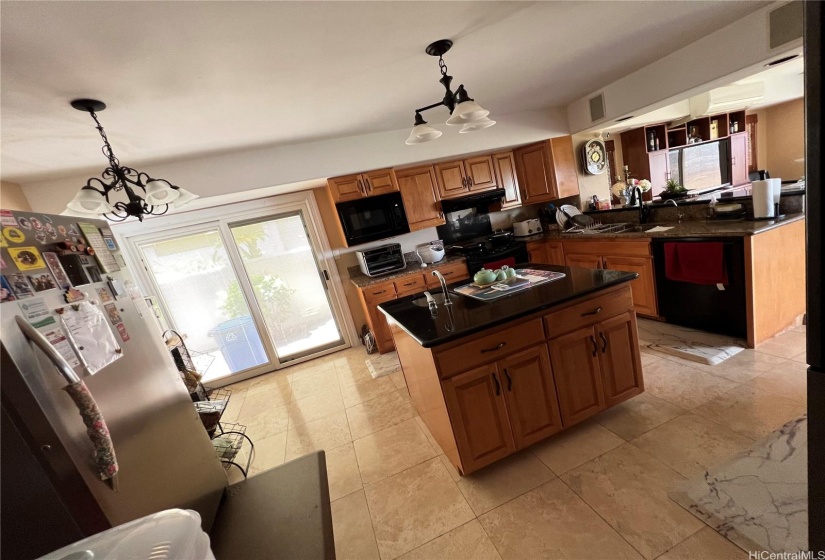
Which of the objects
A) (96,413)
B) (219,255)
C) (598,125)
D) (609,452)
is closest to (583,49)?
(598,125)

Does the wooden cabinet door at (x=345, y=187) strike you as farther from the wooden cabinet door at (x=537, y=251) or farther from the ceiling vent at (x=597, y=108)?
the ceiling vent at (x=597, y=108)

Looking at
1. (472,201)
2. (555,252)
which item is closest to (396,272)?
(472,201)

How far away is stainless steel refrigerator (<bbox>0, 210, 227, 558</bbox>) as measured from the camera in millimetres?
619

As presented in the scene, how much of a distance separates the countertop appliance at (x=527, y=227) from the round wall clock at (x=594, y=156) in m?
0.93

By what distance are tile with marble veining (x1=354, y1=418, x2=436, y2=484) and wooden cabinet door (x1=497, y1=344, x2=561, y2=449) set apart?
2.19ft

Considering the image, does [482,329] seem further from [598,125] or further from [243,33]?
[598,125]

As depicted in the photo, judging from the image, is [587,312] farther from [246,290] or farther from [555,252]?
[246,290]

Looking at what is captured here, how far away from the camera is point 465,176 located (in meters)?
3.98

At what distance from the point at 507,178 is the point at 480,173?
42 cm

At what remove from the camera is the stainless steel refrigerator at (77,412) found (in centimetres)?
62

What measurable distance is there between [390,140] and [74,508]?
3.49 metres

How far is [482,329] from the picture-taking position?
1.52 meters

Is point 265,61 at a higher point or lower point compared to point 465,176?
higher

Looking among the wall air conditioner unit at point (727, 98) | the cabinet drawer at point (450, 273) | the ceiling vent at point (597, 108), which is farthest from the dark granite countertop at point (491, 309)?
the wall air conditioner unit at point (727, 98)
